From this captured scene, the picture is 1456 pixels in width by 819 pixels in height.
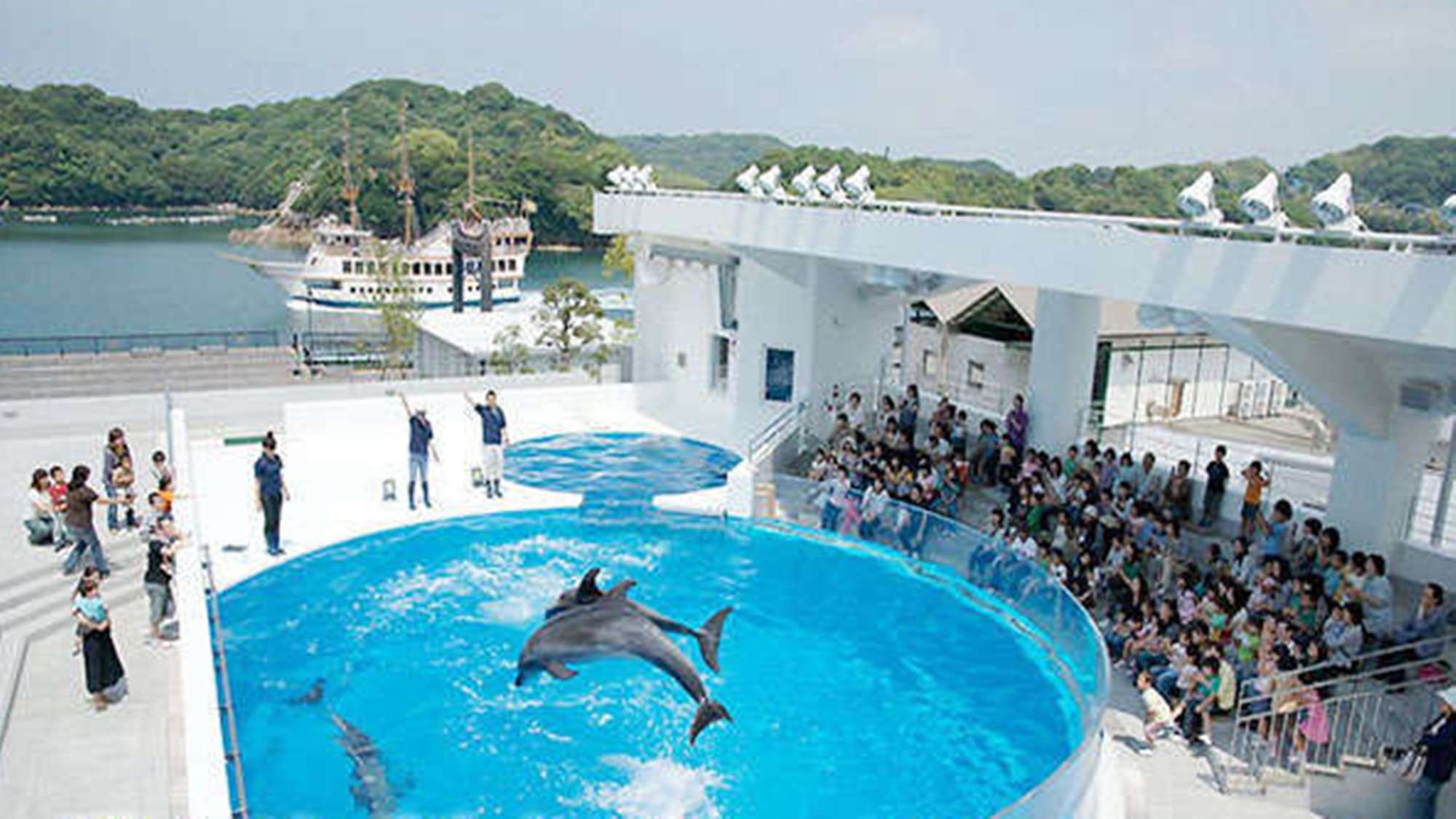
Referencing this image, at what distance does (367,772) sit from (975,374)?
19.1 meters

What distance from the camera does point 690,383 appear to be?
84.2ft

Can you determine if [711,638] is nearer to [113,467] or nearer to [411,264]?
[113,467]

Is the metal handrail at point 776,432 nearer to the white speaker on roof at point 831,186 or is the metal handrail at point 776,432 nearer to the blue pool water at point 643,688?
the blue pool water at point 643,688

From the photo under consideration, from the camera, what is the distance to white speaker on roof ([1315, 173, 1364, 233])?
34.3ft

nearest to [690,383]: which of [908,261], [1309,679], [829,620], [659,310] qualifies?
[659,310]

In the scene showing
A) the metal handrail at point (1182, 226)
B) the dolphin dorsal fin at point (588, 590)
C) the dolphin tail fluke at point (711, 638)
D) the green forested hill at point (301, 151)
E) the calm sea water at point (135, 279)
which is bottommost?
the calm sea water at point (135, 279)

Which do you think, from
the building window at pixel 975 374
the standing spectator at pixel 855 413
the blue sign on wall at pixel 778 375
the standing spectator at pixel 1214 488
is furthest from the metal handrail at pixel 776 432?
the standing spectator at pixel 1214 488

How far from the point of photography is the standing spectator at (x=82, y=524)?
12.2m

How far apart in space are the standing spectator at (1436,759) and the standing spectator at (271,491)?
45.3ft

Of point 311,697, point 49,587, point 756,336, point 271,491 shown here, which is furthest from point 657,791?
point 756,336

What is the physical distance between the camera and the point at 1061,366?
54.0 ft

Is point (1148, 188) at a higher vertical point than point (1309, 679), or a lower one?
higher

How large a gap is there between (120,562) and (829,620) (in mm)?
9487

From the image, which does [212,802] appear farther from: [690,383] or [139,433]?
[690,383]
